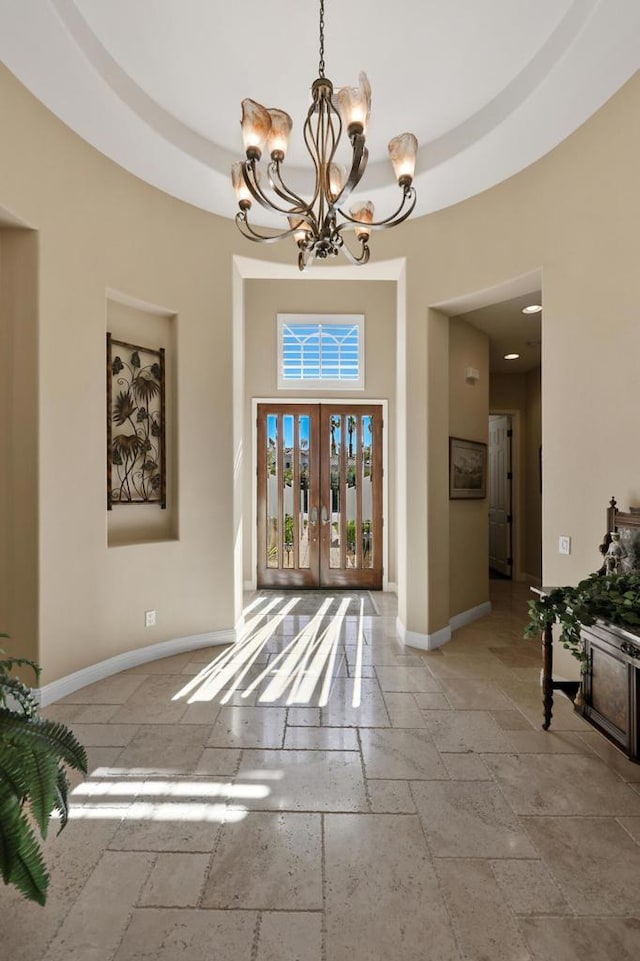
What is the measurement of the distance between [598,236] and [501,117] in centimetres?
99

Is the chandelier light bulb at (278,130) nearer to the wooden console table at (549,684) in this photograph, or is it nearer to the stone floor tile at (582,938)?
the wooden console table at (549,684)

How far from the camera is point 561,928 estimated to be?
5.04ft

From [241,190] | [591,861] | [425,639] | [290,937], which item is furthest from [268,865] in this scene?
[241,190]

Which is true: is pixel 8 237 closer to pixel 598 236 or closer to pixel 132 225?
pixel 132 225

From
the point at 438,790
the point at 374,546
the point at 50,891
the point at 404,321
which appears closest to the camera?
the point at 50,891

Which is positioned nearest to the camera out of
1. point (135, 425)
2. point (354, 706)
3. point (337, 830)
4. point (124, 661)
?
point (337, 830)

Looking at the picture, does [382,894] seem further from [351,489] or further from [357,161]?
[351,489]

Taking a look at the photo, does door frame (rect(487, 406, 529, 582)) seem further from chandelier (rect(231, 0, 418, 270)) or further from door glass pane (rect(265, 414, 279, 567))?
chandelier (rect(231, 0, 418, 270))

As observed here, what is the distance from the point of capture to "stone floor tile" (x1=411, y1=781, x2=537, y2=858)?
6.08 feet

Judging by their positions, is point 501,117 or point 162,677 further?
point 162,677

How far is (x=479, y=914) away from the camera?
158 centimetres

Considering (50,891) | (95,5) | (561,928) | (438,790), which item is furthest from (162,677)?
(95,5)

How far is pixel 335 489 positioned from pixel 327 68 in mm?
4086

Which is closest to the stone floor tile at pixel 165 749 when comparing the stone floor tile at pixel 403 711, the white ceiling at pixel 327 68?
the stone floor tile at pixel 403 711
